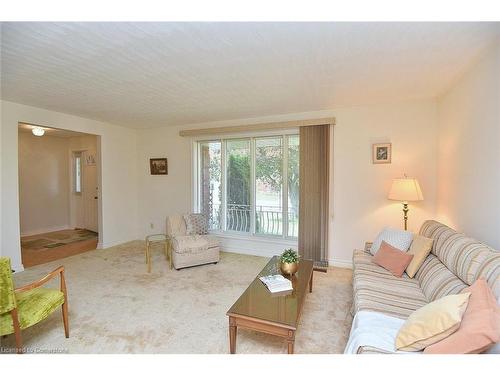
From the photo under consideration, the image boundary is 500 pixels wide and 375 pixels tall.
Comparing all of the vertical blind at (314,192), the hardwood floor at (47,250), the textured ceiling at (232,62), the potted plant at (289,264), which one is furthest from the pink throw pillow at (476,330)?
the hardwood floor at (47,250)

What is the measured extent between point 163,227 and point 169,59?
360 centimetres

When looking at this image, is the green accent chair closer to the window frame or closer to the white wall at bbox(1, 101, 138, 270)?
the white wall at bbox(1, 101, 138, 270)

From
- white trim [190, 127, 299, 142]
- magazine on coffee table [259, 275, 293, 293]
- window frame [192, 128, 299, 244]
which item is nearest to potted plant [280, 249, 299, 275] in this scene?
magazine on coffee table [259, 275, 293, 293]

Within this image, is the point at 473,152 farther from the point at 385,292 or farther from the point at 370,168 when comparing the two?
the point at 385,292

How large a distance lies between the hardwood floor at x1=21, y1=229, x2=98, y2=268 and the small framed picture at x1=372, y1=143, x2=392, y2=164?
5.09m

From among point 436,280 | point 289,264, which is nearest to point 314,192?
point 289,264

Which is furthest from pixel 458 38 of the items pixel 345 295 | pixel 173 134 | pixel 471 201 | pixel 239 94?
pixel 173 134

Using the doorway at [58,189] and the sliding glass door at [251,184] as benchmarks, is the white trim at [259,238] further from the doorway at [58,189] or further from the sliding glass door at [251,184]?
the doorway at [58,189]

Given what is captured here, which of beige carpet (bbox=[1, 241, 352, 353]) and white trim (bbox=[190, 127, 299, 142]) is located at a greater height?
white trim (bbox=[190, 127, 299, 142])

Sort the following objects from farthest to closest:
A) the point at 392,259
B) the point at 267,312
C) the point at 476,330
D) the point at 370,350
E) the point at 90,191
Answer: the point at 90,191
the point at 392,259
the point at 267,312
the point at 370,350
the point at 476,330

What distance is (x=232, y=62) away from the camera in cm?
216

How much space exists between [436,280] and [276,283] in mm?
1254

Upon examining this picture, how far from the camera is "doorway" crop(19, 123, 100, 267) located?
204 inches

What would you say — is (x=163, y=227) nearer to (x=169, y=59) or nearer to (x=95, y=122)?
(x=95, y=122)
